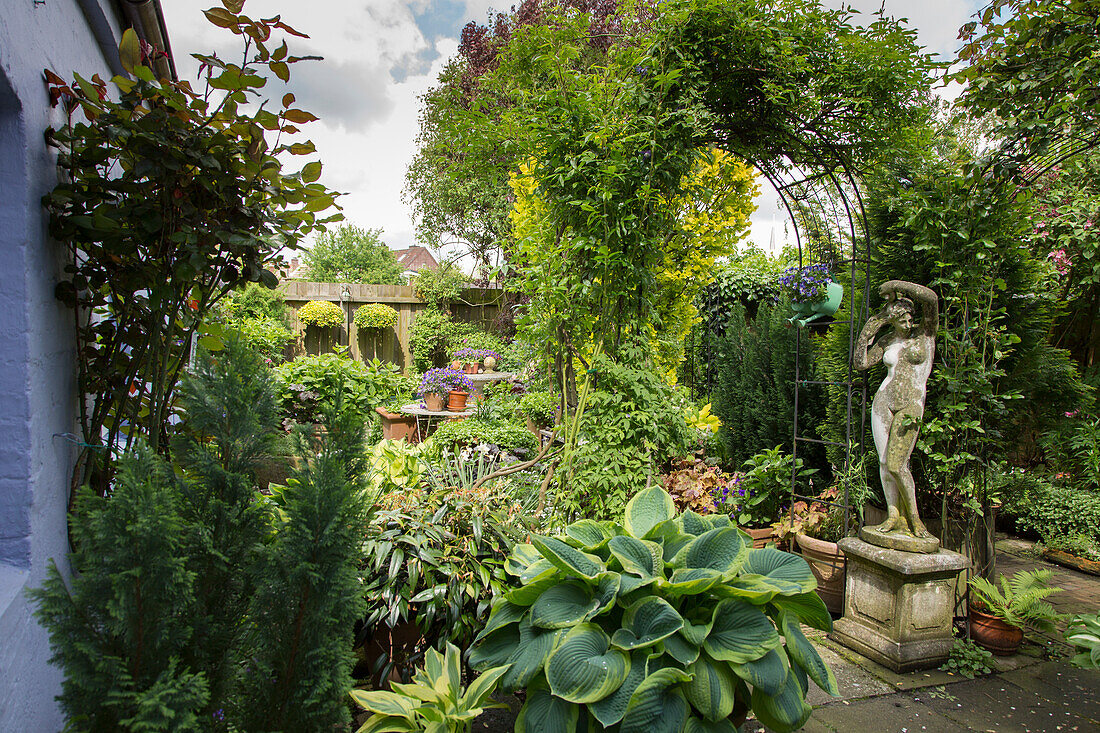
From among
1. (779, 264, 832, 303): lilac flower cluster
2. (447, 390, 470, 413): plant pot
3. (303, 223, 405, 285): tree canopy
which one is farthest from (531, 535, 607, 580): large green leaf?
(303, 223, 405, 285): tree canopy

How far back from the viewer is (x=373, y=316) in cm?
871

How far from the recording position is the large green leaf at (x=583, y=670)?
1456 mm

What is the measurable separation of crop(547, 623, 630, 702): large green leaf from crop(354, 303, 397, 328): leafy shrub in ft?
25.6

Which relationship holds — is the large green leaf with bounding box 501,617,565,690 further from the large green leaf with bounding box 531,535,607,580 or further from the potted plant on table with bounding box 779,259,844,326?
the potted plant on table with bounding box 779,259,844,326

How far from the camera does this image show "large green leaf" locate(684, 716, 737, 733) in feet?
4.80

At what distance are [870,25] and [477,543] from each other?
2907mm

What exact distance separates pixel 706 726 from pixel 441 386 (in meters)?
4.89

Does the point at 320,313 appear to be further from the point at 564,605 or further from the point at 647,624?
the point at 647,624

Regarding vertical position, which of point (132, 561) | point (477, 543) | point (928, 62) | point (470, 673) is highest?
point (928, 62)

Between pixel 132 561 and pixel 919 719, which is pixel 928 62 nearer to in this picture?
pixel 919 719

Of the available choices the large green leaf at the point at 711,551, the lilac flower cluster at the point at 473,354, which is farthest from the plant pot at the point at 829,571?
the lilac flower cluster at the point at 473,354

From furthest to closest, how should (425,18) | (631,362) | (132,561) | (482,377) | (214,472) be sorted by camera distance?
(482,377) < (425,18) < (631,362) < (214,472) < (132,561)

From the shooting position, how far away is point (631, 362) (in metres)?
2.62

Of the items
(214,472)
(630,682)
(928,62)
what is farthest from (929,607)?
(214,472)
